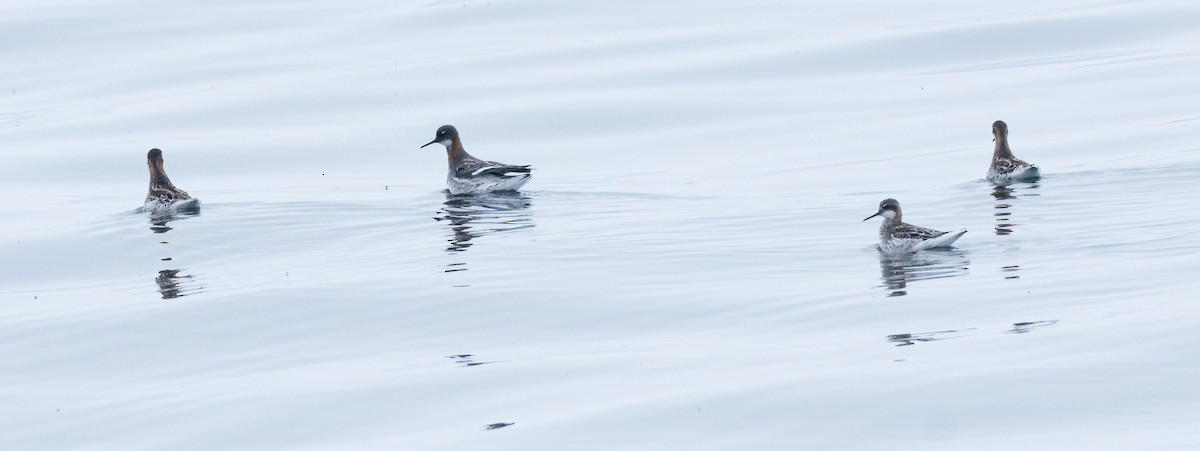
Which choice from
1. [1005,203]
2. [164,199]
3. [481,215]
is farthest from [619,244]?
A: [164,199]

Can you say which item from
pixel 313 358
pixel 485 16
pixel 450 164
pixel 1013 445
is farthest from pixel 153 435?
pixel 485 16

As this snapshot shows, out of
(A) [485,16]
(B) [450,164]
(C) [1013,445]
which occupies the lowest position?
(C) [1013,445]

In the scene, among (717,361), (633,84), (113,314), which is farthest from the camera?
(633,84)

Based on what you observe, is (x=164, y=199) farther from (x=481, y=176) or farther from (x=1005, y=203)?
(x=1005, y=203)

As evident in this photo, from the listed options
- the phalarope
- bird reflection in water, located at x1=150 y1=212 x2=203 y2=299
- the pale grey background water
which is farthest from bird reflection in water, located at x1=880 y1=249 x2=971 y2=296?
the phalarope

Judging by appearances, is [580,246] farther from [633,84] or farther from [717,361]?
[633,84]

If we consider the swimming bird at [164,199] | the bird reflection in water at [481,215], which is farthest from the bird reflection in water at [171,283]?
the swimming bird at [164,199]

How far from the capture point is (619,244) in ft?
62.0

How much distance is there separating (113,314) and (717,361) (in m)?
6.05

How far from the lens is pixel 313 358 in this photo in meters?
14.4

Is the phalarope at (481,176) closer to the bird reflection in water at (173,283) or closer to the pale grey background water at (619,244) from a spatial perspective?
the pale grey background water at (619,244)

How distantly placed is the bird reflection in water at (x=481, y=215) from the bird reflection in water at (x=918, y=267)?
449 centimetres

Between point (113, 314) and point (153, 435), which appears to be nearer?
point (153, 435)

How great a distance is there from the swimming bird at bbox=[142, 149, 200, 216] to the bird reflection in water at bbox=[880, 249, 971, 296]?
9.22 metres
